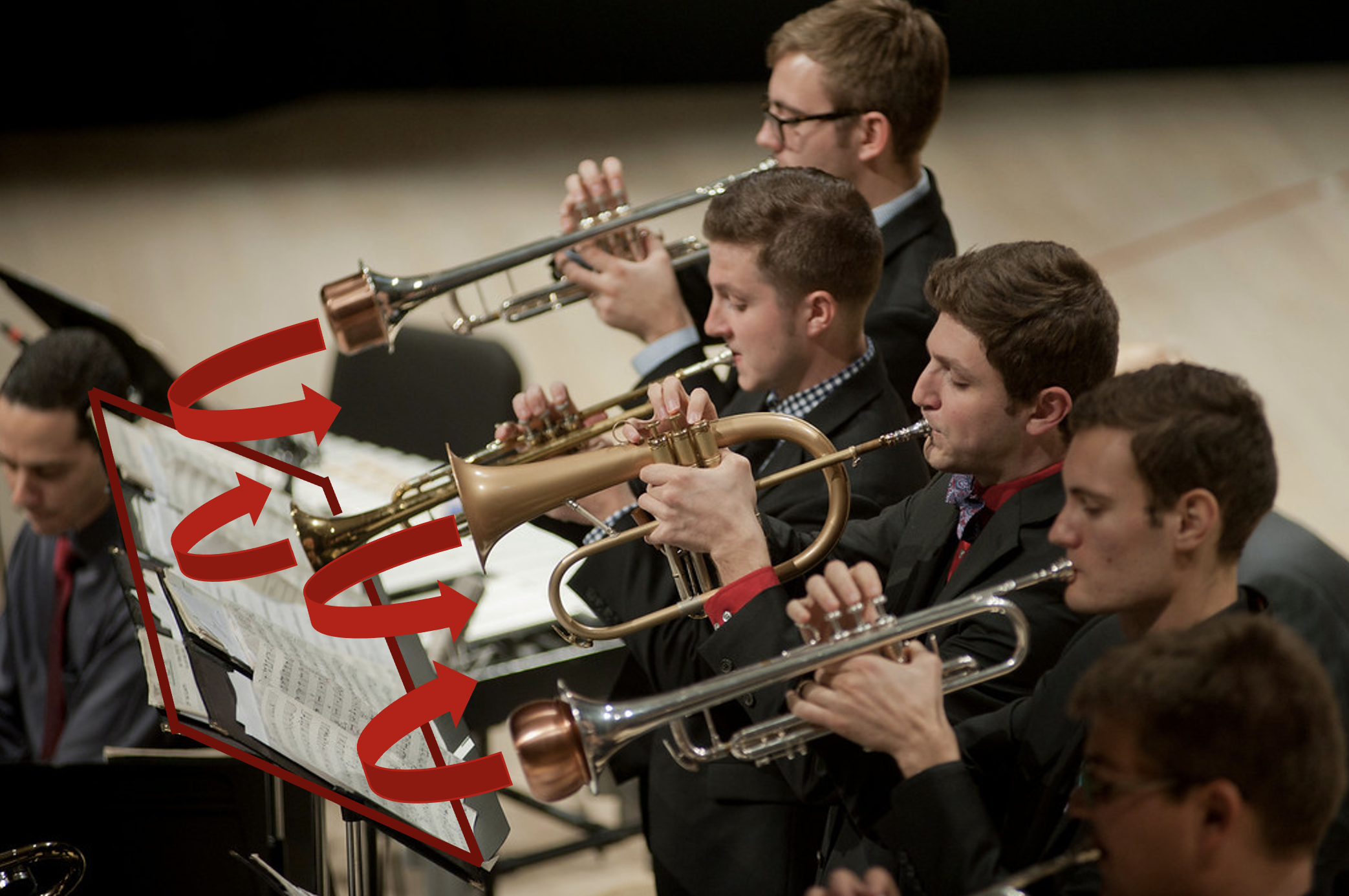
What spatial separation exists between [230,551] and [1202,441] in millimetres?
1382

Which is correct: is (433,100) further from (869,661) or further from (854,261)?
(869,661)

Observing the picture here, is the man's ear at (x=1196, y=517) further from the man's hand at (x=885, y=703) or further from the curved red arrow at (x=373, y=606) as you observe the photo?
the curved red arrow at (x=373, y=606)

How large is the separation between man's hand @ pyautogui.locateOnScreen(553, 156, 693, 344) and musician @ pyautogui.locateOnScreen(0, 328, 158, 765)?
1.22 meters

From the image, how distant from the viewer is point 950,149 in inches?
296

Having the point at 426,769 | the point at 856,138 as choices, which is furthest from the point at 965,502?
the point at 856,138

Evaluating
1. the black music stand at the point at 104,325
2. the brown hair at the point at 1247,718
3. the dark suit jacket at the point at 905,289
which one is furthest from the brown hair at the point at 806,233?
the black music stand at the point at 104,325

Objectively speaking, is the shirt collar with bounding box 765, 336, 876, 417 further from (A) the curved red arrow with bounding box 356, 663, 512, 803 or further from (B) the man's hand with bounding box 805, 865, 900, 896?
(B) the man's hand with bounding box 805, 865, 900, 896

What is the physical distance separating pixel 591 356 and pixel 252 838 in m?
3.83

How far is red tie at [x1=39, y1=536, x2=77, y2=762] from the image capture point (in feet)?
10.6

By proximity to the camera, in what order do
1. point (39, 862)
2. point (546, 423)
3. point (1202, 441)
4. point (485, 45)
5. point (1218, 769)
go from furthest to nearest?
point (485, 45), point (546, 423), point (39, 862), point (1202, 441), point (1218, 769)

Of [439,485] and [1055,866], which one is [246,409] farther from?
[1055,866]

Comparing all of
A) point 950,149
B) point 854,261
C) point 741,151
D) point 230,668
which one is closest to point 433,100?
point 741,151

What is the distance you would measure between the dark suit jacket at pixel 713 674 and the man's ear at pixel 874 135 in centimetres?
84

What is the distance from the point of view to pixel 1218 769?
4.55 ft
